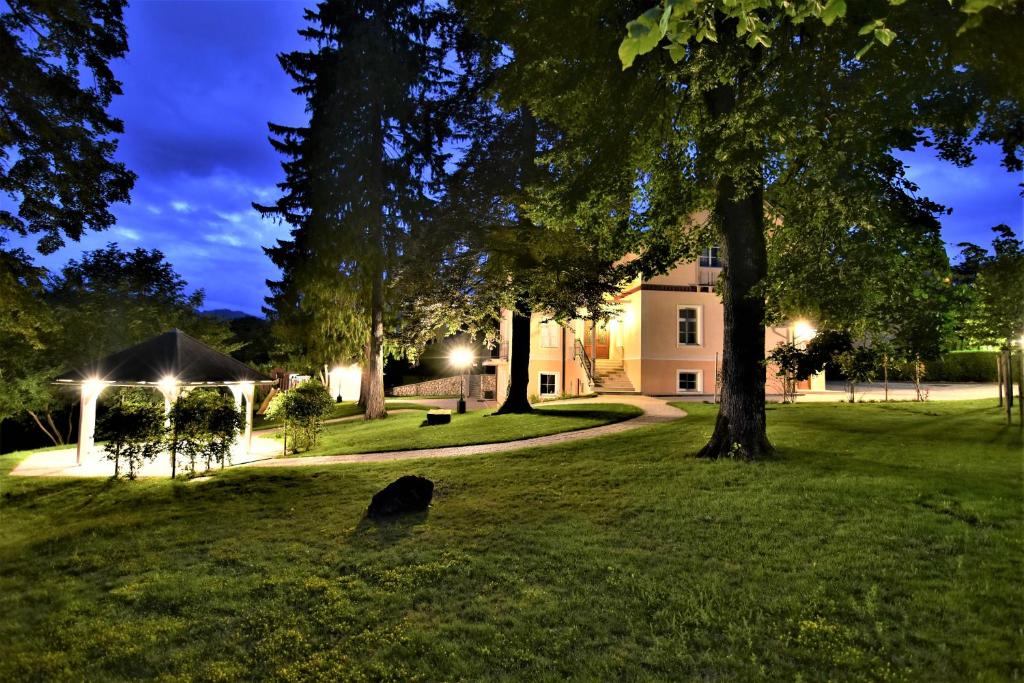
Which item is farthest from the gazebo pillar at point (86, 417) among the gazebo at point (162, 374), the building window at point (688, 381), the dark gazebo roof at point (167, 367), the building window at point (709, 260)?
the building window at point (709, 260)

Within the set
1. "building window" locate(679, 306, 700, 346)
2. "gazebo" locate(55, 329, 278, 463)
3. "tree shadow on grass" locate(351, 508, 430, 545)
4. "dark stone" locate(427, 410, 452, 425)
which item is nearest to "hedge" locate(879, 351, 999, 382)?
"building window" locate(679, 306, 700, 346)

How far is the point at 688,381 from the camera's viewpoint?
2450cm

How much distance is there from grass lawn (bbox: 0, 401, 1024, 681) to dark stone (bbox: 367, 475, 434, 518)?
10.9 inches

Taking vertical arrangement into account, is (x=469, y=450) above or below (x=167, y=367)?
below

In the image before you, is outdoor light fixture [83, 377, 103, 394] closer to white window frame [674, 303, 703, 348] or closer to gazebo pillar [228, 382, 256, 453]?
gazebo pillar [228, 382, 256, 453]

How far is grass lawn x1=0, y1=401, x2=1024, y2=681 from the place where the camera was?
3920mm

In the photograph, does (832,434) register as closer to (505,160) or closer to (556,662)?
(556,662)

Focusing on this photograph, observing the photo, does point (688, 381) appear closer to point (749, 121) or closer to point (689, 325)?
point (689, 325)

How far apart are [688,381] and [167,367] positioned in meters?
20.5

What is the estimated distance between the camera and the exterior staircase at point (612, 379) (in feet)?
82.4

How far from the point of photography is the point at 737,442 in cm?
968

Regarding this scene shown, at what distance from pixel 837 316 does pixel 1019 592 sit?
4.68 meters

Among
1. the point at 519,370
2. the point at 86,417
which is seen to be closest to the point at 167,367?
the point at 86,417

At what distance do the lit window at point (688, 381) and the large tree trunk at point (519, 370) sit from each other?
8.84 meters
